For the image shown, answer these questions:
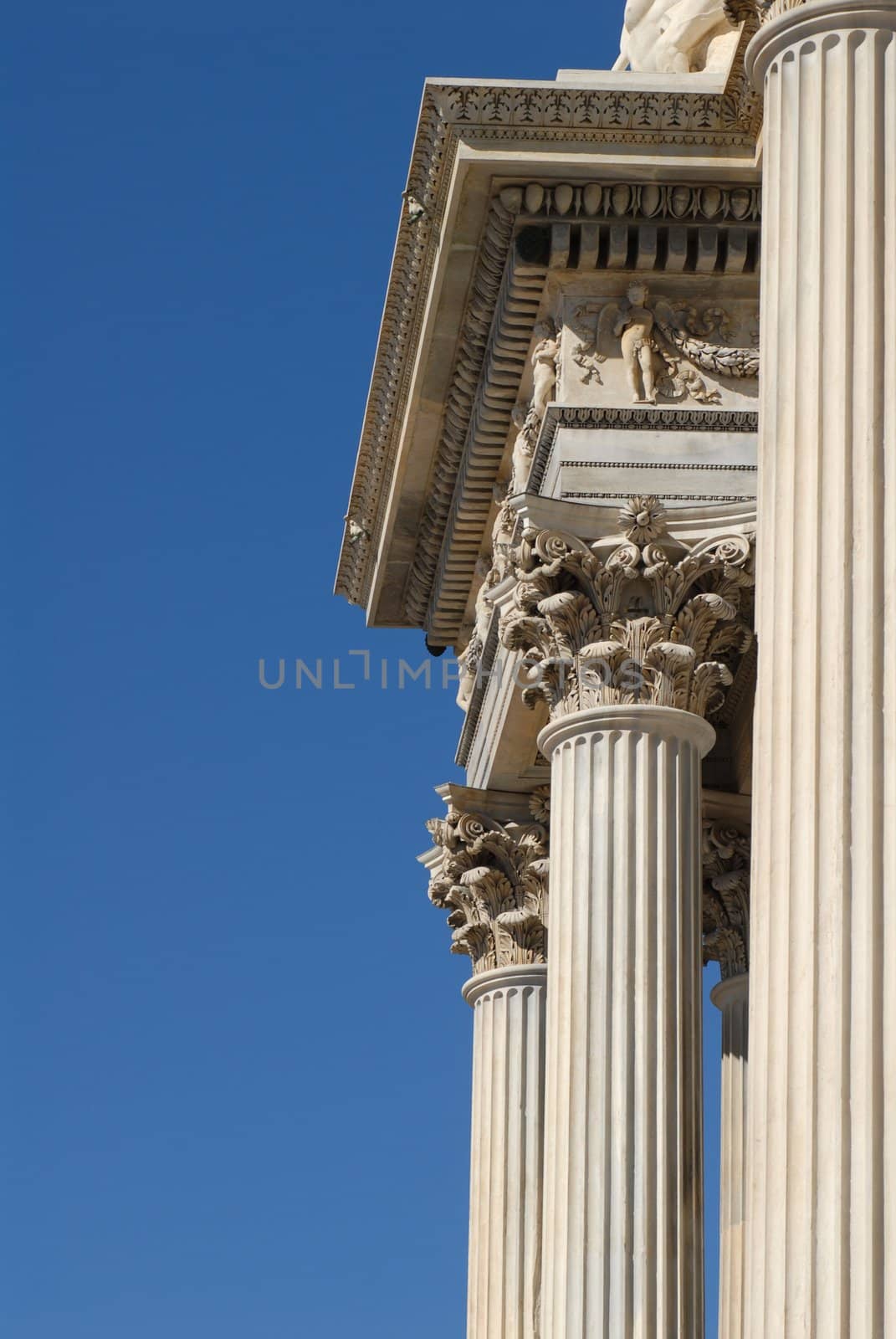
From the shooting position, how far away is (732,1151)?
2096 inches

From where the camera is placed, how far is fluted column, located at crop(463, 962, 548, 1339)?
56219mm

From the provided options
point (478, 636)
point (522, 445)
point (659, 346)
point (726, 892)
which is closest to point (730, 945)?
point (726, 892)

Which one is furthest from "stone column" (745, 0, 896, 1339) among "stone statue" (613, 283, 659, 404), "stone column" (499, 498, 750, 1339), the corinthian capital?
"stone statue" (613, 283, 659, 404)

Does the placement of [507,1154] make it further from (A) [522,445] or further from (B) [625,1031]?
(A) [522,445]

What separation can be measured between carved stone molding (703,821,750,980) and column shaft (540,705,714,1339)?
814 centimetres

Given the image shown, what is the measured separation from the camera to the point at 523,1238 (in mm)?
56531

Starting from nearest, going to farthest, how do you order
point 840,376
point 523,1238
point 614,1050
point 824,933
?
point 824,933 → point 840,376 → point 614,1050 → point 523,1238

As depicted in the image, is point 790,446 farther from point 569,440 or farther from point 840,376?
point 569,440

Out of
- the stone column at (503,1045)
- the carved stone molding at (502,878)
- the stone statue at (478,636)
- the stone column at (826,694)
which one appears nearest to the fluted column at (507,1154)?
the stone column at (503,1045)

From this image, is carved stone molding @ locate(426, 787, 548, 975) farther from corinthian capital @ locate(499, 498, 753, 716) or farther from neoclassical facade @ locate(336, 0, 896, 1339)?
corinthian capital @ locate(499, 498, 753, 716)

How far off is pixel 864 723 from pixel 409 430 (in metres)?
27.1

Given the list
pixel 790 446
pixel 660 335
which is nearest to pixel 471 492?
pixel 660 335

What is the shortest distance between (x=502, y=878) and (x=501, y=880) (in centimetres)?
5

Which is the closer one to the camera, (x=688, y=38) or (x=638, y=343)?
(x=638, y=343)
